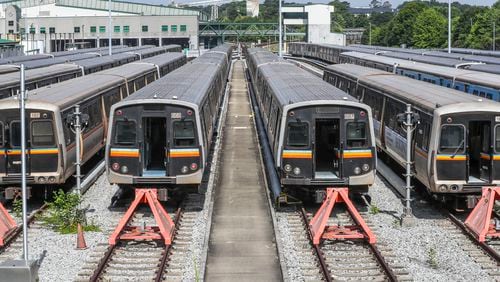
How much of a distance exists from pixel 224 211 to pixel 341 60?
4040cm

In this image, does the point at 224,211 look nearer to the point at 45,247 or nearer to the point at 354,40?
the point at 45,247

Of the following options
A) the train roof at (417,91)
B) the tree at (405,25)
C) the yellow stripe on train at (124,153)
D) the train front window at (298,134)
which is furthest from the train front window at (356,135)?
the tree at (405,25)

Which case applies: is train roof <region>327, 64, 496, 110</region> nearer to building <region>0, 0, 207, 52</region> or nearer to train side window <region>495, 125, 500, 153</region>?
train side window <region>495, 125, 500, 153</region>

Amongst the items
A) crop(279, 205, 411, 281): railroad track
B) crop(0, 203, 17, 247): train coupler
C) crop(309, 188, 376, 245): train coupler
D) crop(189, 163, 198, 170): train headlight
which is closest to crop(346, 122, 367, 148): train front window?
crop(309, 188, 376, 245): train coupler

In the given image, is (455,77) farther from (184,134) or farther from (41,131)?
(41,131)

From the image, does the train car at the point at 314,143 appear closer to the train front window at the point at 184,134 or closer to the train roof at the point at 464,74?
the train front window at the point at 184,134

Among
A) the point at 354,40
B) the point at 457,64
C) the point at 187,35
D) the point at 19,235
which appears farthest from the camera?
the point at 354,40

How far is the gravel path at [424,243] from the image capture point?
1345 cm

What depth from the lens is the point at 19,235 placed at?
16.1 metres

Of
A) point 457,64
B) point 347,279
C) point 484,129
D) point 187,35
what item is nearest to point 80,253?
point 347,279

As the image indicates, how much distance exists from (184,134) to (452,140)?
6.14m

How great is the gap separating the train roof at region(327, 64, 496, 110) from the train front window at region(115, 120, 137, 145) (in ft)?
22.7

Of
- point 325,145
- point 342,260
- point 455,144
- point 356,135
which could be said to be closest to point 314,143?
point 356,135

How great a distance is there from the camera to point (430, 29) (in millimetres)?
100625
